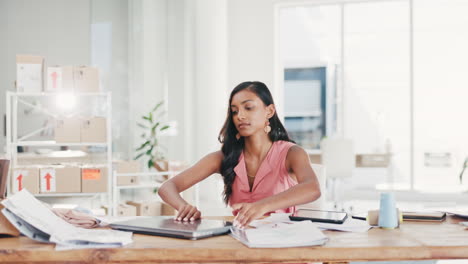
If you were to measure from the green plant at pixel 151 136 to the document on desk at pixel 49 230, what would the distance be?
4207 mm

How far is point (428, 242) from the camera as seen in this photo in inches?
50.8

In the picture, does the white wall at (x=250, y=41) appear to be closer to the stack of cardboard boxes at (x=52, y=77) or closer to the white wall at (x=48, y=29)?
the white wall at (x=48, y=29)

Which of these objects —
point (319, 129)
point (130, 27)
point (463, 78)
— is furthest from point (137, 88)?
point (463, 78)

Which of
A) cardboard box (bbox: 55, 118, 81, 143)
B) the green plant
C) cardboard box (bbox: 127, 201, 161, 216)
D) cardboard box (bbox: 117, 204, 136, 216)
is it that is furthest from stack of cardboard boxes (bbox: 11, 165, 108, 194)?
the green plant

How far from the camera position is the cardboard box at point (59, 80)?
412 centimetres

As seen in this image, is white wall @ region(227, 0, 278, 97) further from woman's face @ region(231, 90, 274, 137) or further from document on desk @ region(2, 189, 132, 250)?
document on desk @ region(2, 189, 132, 250)

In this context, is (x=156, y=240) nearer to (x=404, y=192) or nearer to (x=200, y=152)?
(x=200, y=152)

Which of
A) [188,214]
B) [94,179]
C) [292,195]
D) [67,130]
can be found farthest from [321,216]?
[67,130]

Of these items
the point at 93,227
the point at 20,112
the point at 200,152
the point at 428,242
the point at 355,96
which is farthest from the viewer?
the point at 355,96

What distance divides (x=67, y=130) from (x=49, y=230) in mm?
2981

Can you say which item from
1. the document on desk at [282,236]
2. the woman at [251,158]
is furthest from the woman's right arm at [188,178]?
the document on desk at [282,236]

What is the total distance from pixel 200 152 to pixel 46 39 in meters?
2.36

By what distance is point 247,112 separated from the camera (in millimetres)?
2000

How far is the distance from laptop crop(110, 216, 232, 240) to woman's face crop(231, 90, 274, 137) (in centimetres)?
54
